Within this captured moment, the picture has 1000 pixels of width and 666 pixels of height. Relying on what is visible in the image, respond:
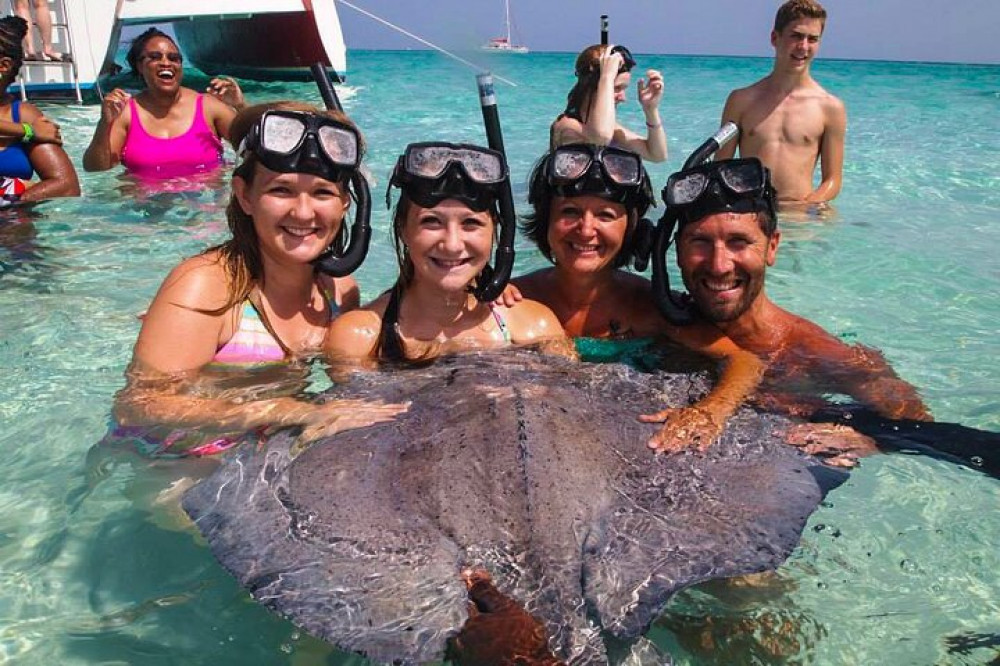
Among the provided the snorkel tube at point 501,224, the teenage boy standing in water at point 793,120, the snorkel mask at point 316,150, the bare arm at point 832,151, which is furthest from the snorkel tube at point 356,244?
the bare arm at point 832,151

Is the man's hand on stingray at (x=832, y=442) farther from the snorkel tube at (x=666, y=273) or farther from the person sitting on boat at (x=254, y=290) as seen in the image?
the person sitting on boat at (x=254, y=290)

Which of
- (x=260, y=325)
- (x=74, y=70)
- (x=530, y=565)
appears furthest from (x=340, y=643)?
(x=74, y=70)

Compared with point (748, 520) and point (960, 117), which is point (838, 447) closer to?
point (748, 520)

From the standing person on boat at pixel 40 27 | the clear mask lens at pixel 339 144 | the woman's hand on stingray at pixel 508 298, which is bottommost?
the woman's hand on stingray at pixel 508 298

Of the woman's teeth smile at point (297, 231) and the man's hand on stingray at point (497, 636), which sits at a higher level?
the woman's teeth smile at point (297, 231)

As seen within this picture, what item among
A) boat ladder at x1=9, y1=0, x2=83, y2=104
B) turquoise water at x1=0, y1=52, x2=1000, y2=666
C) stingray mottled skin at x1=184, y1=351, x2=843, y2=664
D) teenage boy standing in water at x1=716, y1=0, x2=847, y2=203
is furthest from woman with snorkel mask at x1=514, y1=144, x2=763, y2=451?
boat ladder at x1=9, y1=0, x2=83, y2=104

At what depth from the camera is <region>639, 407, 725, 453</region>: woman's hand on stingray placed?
3164mm

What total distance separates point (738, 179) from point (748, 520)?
2.23 meters

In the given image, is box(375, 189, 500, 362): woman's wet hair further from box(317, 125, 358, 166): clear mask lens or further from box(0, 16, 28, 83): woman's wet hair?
box(0, 16, 28, 83): woman's wet hair

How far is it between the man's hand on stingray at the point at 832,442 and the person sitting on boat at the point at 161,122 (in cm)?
748

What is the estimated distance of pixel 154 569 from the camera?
3.47m

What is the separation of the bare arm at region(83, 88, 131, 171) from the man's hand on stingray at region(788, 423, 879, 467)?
27.1 feet

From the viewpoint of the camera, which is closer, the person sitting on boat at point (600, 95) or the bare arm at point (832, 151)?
the person sitting on boat at point (600, 95)

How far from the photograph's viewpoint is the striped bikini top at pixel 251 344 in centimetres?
416
